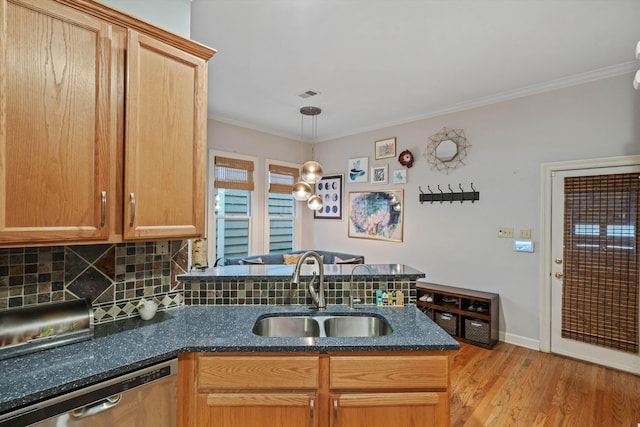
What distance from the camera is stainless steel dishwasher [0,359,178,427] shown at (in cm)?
106

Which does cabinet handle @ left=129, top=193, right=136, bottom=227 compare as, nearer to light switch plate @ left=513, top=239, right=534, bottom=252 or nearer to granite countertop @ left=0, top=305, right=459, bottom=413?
granite countertop @ left=0, top=305, right=459, bottom=413

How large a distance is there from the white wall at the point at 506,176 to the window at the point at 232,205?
227 cm

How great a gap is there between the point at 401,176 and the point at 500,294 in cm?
195

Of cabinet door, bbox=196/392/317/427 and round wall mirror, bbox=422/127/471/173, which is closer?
cabinet door, bbox=196/392/317/427

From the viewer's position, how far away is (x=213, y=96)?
3.85 meters

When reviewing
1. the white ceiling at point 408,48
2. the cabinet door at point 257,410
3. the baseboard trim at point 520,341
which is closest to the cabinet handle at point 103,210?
the cabinet door at point 257,410

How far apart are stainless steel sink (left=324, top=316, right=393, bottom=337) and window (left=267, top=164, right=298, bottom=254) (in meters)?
3.52

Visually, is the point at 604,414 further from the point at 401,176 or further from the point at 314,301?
the point at 401,176

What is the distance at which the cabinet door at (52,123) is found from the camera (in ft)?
3.84

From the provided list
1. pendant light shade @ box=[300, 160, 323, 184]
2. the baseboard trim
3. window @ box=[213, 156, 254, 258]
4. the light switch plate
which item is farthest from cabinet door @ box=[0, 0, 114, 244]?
the baseboard trim

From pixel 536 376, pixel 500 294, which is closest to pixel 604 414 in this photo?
pixel 536 376

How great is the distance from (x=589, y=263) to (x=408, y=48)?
2681 mm

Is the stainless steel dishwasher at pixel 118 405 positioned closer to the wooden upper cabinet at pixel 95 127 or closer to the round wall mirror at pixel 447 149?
the wooden upper cabinet at pixel 95 127

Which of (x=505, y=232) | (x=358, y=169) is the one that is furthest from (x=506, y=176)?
(x=358, y=169)
